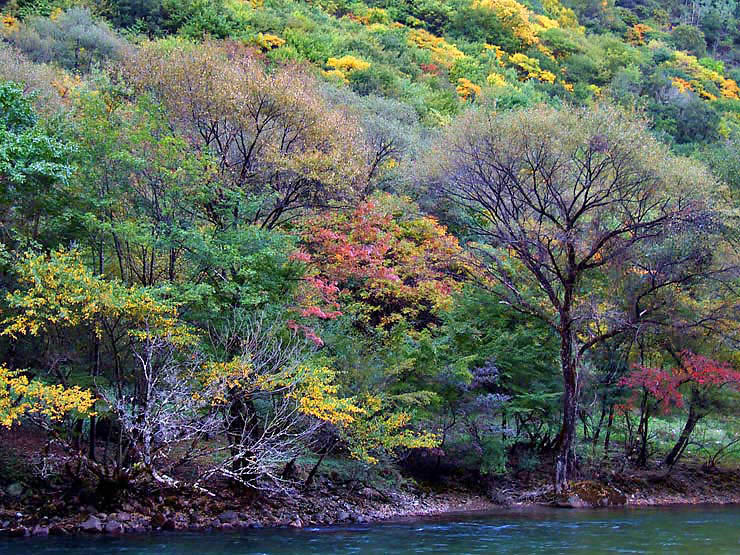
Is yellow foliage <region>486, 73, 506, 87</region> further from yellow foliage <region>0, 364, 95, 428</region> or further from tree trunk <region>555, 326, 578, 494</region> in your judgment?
yellow foliage <region>0, 364, 95, 428</region>

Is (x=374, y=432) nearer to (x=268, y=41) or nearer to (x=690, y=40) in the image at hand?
(x=268, y=41)

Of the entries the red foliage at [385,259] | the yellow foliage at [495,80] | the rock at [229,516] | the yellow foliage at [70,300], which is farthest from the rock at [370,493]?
the yellow foliage at [495,80]

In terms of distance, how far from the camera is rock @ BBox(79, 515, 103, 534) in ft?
56.9

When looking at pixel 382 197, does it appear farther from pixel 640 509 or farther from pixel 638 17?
pixel 638 17

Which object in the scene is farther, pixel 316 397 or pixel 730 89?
pixel 730 89

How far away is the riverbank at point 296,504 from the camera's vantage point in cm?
1764

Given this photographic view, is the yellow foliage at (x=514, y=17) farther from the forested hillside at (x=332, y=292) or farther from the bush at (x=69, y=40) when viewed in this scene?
the forested hillside at (x=332, y=292)

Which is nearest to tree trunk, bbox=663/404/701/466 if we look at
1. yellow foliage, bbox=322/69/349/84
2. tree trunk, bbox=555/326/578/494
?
tree trunk, bbox=555/326/578/494

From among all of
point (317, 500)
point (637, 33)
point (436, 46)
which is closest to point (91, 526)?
point (317, 500)

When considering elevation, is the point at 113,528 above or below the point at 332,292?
below

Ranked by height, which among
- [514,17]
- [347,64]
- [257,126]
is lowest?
[257,126]

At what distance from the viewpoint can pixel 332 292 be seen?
23344 millimetres

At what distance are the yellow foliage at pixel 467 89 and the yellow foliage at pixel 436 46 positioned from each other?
5.31m

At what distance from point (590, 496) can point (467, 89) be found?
140 feet
